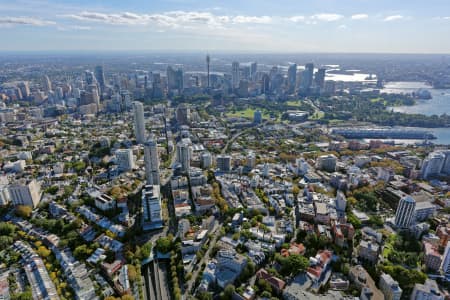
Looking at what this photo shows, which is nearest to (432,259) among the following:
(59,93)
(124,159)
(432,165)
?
(432,165)

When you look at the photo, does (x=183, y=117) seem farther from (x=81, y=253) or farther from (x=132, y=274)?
(x=132, y=274)

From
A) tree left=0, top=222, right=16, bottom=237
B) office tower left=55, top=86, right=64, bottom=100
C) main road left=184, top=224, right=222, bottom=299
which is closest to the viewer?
main road left=184, top=224, right=222, bottom=299

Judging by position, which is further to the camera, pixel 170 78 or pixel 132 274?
pixel 170 78

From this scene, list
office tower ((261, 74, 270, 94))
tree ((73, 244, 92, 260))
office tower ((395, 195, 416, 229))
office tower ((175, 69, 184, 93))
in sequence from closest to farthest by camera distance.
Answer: tree ((73, 244, 92, 260)), office tower ((395, 195, 416, 229)), office tower ((175, 69, 184, 93)), office tower ((261, 74, 270, 94))

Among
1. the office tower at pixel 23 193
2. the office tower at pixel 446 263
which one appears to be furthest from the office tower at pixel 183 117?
the office tower at pixel 446 263

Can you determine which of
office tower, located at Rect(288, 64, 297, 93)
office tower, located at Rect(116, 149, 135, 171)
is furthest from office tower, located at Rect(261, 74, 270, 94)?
office tower, located at Rect(116, 149, 135, 171)

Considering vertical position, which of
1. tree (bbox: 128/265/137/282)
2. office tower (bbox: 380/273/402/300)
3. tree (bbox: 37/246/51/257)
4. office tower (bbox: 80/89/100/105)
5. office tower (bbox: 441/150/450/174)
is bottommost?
tree (bbox: 37/246/51/257)

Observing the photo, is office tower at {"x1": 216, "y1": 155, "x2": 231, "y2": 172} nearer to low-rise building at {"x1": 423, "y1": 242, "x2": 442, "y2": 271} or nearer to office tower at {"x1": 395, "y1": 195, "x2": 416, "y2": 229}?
office tower at {"x1": 395, "y1": 195, "x2": 416, "y2": 229}
